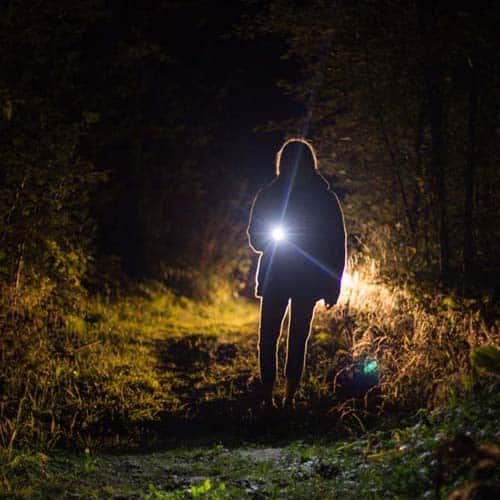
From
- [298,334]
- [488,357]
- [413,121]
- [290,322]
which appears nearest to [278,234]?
[290,322]

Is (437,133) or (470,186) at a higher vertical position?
(437,133)

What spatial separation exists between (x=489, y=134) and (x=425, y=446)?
5.09m

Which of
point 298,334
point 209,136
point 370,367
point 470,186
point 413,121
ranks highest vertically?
point 209,136

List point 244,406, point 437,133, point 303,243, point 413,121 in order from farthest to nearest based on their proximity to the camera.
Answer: point 413,121 < point 437,133 < point 244,406 < point 303,243

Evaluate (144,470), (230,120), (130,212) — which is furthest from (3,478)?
(230,120)

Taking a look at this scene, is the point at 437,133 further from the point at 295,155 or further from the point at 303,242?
the point at 303,242

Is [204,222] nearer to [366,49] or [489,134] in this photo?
[366,49]

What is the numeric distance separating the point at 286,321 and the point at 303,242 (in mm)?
3343

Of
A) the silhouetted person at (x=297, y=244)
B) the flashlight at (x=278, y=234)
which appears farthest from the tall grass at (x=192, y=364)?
the flashlight at (x=278, y=234)

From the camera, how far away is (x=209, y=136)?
15359 millimetres

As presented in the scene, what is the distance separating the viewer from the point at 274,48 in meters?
18.2

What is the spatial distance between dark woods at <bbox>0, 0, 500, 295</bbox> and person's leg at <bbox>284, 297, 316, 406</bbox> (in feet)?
9.30

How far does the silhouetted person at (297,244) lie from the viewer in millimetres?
6488

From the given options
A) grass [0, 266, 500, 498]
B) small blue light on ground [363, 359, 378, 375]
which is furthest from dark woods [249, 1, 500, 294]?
small blue light on ground [363, 359, 378, 375]
